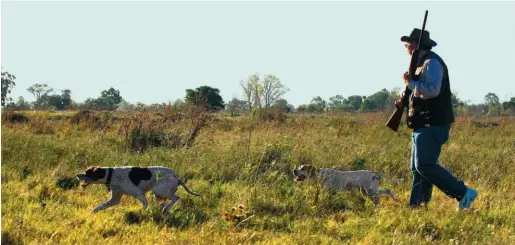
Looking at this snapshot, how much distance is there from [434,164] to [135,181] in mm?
3122

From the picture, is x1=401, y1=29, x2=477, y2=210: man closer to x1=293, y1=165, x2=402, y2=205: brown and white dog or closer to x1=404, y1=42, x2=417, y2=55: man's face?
x1=404, y1=42, x2=417, y2=55: man's face

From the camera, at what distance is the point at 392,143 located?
37.0ft

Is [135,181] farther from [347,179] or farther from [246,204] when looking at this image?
[347,179]

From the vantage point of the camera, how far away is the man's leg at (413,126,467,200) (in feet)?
16.3

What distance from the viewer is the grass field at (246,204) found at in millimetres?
4309

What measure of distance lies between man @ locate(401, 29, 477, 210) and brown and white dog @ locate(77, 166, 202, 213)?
245 centimetres

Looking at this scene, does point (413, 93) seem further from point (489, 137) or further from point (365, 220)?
point (489, 137)

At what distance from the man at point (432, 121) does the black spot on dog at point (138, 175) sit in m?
2.86

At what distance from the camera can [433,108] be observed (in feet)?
16.4

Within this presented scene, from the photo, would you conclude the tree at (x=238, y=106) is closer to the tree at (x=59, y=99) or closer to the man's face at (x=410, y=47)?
the man's face at (x=410, y=47)

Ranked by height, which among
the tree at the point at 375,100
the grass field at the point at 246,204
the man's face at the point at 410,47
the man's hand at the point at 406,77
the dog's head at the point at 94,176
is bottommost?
the grass field at the point at 246,204

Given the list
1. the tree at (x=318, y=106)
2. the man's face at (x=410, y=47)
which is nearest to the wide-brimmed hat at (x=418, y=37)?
the man's face at (x=410, y=47)

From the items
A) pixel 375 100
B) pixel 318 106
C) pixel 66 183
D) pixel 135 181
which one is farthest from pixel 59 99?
pixel 135 181

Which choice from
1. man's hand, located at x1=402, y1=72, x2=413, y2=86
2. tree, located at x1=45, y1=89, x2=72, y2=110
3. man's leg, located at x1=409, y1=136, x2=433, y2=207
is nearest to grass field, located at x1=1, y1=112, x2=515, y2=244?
man's leg, located at x1=409, y1=136, x2=433, y2=207
